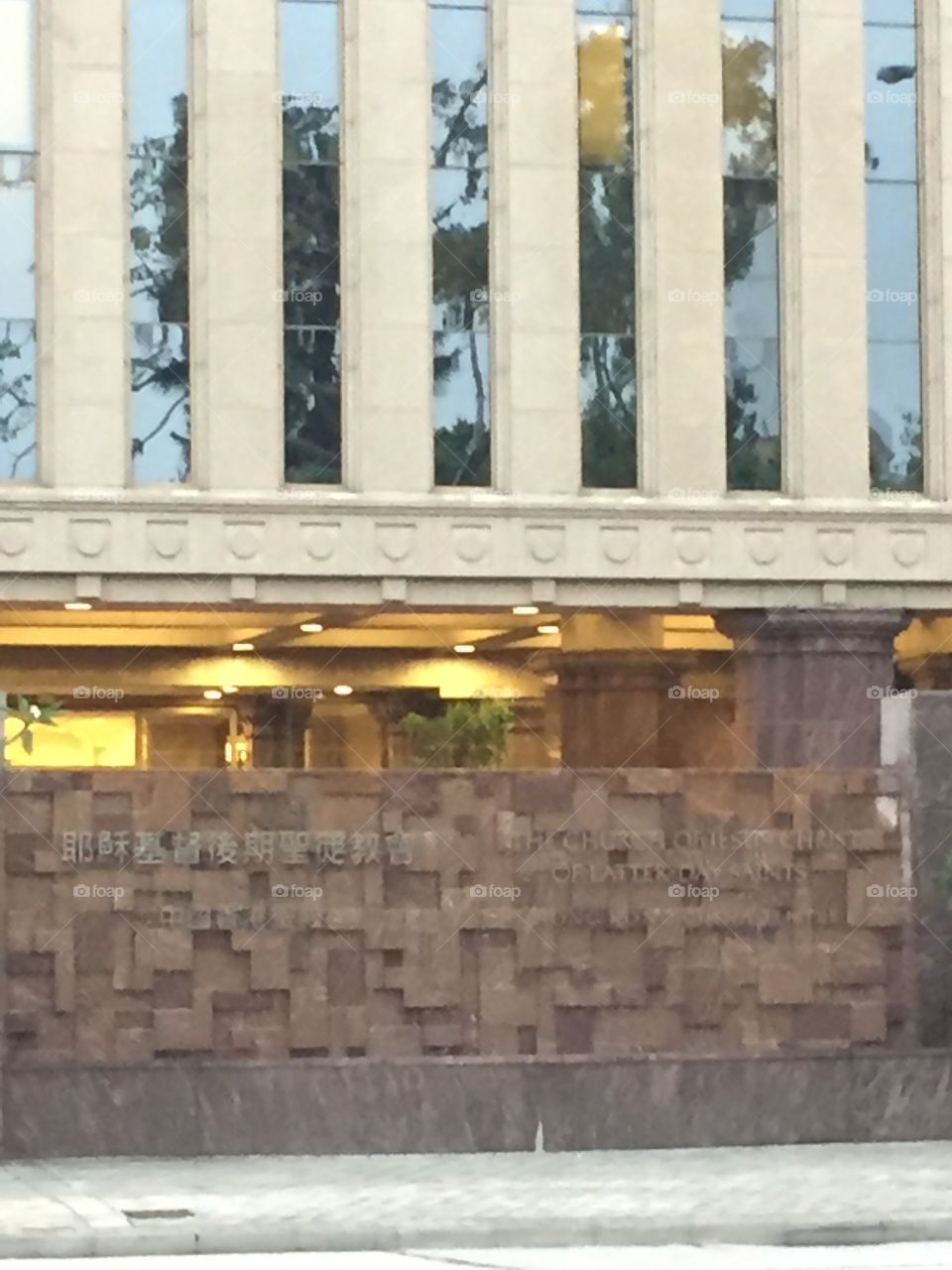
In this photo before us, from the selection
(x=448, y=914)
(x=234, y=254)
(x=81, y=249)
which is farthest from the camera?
(x=234, y=254)

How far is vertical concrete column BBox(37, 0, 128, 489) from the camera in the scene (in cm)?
3359

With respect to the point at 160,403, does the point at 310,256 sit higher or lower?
higher

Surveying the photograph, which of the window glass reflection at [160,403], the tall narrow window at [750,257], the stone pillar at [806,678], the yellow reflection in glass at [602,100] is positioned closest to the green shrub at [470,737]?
the window glass reflection at [160,403]

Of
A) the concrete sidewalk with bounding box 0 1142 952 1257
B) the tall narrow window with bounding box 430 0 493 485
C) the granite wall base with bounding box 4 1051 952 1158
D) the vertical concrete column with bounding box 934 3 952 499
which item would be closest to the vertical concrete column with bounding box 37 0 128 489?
the tall narrow window with bounding box 430 0 493 485

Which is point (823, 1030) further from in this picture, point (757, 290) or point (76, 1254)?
point (757, 290)

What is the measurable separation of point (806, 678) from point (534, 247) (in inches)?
254

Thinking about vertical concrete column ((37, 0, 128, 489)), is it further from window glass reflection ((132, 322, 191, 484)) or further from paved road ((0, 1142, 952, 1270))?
paved road ((0, 1142, 952, 1270))

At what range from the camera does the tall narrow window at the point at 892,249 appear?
35.7 metres

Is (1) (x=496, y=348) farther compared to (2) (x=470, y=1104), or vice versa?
(1) (x=496, y=348)

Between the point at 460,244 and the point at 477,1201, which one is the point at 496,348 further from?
the point at 477,1201

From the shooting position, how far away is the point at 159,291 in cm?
3394

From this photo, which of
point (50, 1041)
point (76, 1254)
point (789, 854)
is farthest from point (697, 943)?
point (76, 1254)

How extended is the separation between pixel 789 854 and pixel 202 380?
49.4 feet

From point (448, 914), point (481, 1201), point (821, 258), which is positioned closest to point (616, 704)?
point (821, 258)
